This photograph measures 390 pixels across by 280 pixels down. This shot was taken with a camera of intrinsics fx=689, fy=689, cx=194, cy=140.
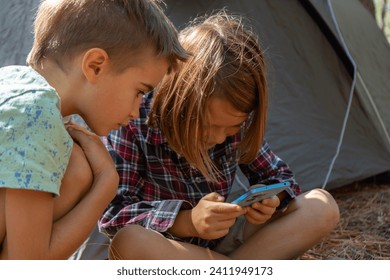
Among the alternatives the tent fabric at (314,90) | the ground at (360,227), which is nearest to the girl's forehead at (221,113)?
the ground at (360,227)

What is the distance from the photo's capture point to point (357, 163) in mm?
2887

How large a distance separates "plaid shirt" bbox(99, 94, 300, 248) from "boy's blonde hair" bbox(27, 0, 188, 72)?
308mm

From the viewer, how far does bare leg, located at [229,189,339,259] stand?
1.89m

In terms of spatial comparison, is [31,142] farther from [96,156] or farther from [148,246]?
[148,246]

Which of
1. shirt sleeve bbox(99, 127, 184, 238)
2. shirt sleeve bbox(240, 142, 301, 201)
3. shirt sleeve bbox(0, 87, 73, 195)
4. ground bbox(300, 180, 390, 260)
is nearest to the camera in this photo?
shirt sleeve bbox(0, 87, 73, 195)

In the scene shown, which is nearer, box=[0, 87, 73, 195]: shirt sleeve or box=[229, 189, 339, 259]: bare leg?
box=[0, 87, 73, 195]: shirt sleeve

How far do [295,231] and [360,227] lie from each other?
0.77 meters

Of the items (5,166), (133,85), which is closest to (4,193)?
(5,166)

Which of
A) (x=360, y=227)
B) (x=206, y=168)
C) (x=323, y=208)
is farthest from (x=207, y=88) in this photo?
(x=360, y=227)

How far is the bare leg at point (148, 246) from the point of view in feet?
5.66

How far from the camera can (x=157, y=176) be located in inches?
76.5

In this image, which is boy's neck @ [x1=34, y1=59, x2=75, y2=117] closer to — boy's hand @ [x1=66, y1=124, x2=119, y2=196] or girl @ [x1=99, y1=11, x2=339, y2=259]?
boy's hand @ [x1=66, y1=124, x2=119, y2=196]

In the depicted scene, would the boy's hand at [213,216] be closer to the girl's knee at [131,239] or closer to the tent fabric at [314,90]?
the girl's knee at [131,239]

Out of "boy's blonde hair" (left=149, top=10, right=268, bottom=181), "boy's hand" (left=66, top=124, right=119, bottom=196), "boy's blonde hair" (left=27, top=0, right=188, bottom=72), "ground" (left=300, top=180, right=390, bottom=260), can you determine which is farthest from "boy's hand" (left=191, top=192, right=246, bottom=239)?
"ground" (left=300, top=180, right=390, bottom=260)
